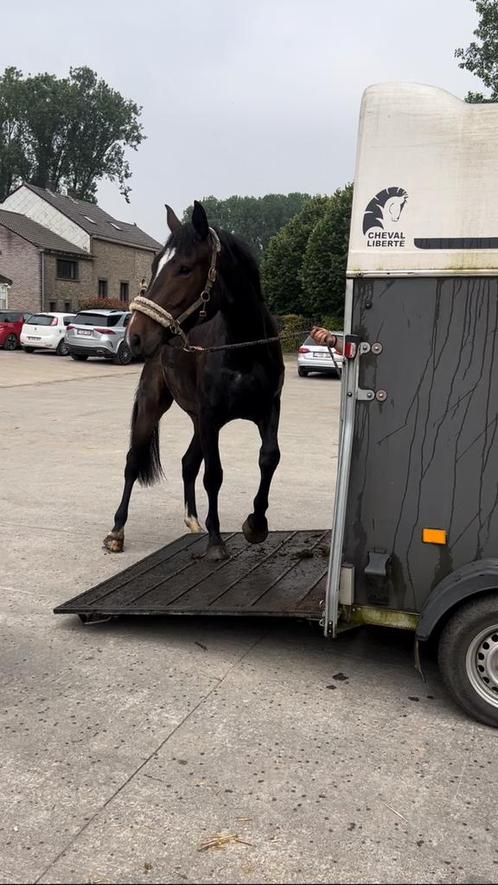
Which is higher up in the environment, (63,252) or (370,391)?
(63,252)

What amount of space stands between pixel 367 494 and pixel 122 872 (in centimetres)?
184

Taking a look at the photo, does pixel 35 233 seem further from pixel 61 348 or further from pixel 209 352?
pixel 209 352

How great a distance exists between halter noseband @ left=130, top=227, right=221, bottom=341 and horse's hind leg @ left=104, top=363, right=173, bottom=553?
6.00 ft

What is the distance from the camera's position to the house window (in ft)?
151

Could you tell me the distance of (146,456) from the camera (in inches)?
251

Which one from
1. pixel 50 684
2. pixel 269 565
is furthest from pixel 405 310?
pixel 50 684

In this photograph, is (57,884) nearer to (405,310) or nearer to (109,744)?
(109,744)

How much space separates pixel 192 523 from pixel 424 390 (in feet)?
11.3

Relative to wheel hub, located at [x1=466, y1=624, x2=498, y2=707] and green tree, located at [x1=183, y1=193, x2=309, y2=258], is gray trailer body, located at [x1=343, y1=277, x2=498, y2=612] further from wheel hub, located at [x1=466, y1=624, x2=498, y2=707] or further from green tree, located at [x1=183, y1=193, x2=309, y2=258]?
green tree, located at [x1=183, y1=193, x2=309, y2=258]

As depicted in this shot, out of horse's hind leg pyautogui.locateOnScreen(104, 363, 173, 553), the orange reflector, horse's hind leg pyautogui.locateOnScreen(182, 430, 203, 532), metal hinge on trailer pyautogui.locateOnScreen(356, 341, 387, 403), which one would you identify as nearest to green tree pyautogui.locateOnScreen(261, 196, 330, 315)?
horse's hind leg pyautogui.locateOnScreen(182, 430, 203, 532)

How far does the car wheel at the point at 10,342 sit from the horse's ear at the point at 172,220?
2833 centimetres

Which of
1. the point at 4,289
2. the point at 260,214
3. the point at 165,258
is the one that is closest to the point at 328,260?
the point at 4,289

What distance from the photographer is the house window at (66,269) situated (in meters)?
46.1

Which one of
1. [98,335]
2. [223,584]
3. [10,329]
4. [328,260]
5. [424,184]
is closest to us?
[424,184]
